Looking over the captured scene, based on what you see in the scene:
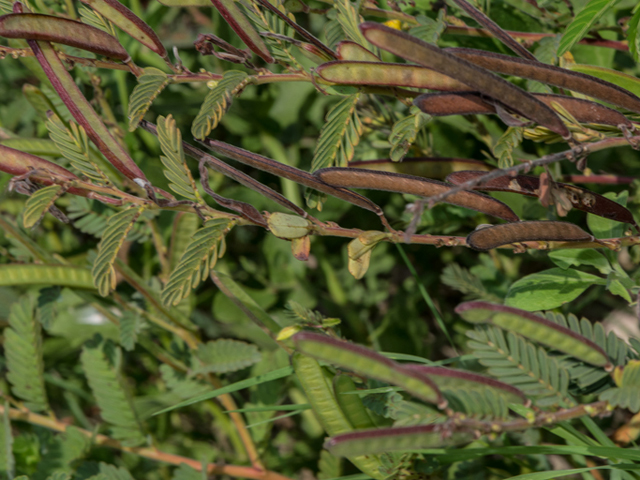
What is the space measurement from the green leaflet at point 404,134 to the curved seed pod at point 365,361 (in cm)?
35

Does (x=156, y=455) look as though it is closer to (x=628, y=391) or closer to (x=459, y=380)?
→ (x=459, y=380)


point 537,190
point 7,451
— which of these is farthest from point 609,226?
point 7,451

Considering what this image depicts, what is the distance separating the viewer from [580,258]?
907mm

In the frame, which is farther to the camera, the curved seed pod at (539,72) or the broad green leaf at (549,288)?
the broad green leaf at (549,288)

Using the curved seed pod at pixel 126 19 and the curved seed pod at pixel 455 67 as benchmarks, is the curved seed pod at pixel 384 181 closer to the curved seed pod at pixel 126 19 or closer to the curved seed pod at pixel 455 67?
the curved seed pod at pixel 455 67

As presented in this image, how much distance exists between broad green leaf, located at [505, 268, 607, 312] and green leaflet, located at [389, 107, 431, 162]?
310 mm

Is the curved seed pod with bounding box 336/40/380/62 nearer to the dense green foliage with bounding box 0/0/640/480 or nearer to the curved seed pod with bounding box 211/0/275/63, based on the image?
the dense green foliage with bounding box 0/0/640/480

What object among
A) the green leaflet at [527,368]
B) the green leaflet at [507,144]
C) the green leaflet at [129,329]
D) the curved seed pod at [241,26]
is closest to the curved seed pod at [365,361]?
the green leaflet at [527,368]

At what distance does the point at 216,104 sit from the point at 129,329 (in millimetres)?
650

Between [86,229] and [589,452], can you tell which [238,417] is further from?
[589,452]

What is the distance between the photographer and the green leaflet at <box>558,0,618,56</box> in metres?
0.81

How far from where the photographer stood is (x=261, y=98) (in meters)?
1.72

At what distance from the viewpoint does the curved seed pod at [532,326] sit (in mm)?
623

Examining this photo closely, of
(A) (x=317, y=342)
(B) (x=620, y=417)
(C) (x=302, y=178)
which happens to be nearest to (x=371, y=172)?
(C) (x=302, y=178)
